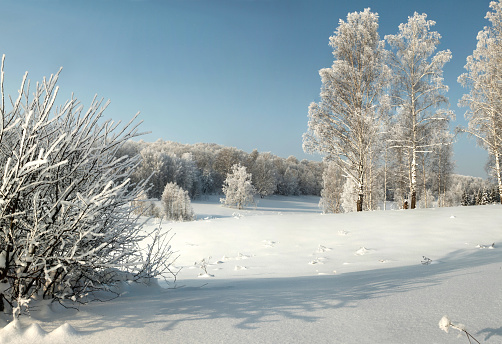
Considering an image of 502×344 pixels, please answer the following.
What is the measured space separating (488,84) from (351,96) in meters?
5.60

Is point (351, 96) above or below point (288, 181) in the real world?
above

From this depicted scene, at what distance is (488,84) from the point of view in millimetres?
13664

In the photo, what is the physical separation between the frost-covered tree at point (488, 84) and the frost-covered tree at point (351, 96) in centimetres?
417

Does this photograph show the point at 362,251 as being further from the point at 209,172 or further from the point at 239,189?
the point at 209,172

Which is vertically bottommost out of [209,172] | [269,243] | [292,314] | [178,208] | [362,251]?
[178,208]

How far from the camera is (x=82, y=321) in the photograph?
2.01m

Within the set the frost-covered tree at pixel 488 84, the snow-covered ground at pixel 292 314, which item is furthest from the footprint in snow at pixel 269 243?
the frost-covered tree at pixel 488 84

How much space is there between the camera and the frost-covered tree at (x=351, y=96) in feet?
45.7

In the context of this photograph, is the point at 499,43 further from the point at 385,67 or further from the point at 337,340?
the point at 337,340

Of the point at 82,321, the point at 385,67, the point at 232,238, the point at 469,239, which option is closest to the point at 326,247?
the point at 232,238

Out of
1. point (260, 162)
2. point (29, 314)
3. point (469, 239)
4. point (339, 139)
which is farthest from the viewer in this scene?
point (260, 162)

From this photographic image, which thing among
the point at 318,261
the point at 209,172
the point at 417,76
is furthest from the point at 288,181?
the point at 318,261

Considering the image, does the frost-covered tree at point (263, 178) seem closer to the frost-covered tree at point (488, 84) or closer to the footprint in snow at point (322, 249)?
the frost-covered tree at point (488, 84)

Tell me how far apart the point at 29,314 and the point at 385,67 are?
14639 millimetres
